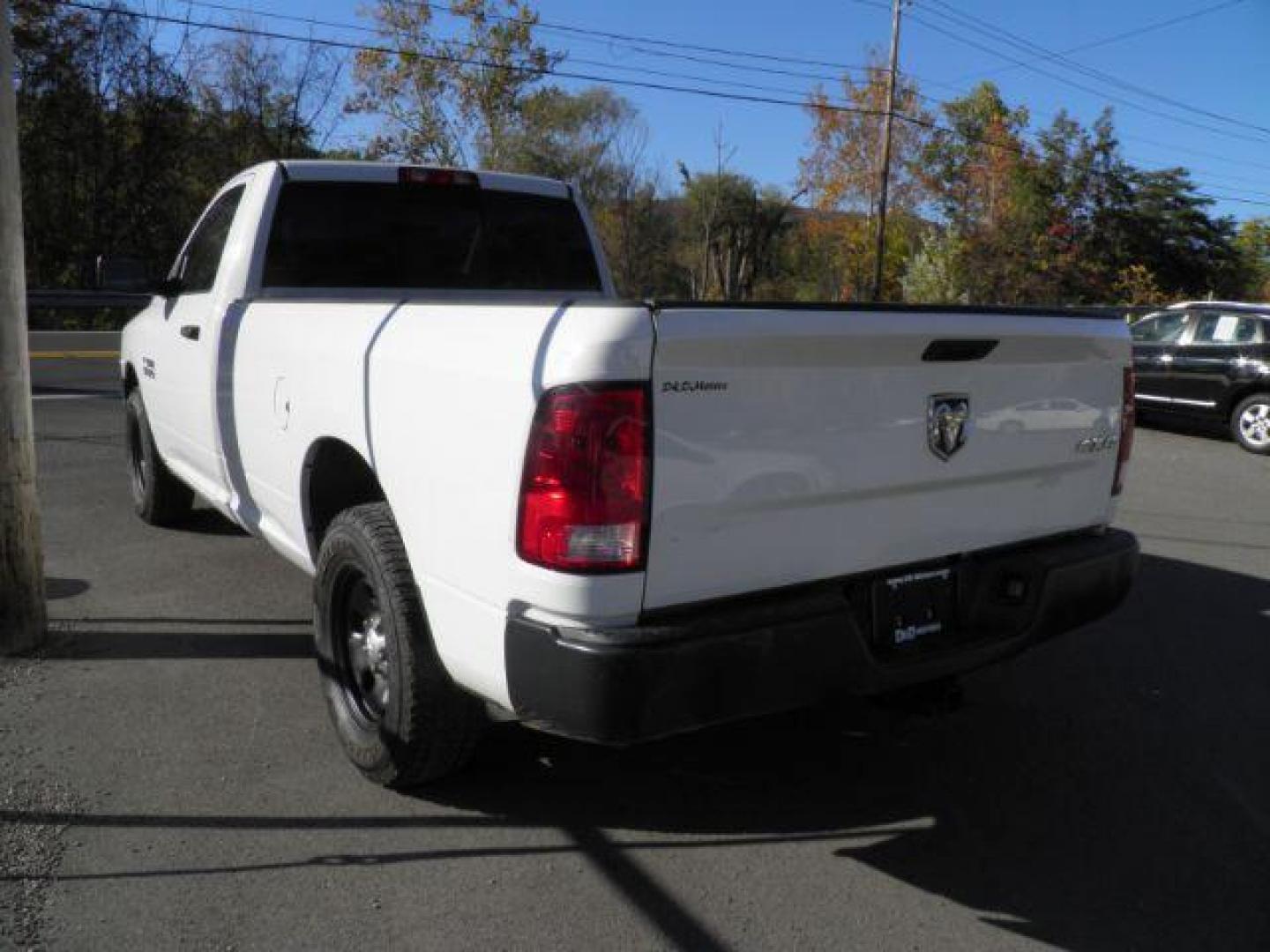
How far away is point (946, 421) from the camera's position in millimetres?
3008

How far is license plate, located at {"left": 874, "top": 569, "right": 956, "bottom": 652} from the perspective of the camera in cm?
297

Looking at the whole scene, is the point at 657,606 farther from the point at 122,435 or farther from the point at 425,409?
the point at 122,435

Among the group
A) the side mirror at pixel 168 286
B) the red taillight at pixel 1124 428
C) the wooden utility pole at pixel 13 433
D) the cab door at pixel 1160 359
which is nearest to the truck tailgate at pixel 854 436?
the red taillight at pixel 1124 428

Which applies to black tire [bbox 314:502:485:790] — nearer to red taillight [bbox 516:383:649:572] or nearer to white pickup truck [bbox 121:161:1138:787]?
white pickup truck [bbox 121:161:1138:787]

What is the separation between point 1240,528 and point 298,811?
7.16 meters

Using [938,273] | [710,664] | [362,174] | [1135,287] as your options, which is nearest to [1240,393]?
[362,174]

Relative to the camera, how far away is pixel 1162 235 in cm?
4212

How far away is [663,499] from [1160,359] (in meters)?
12.8

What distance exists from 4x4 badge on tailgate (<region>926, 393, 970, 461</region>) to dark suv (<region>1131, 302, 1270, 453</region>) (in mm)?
10993

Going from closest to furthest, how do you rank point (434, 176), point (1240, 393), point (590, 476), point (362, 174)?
1. point (590, 476)
2. point (362, 174)
3. point (434, 176)
4. point (1240, 393)

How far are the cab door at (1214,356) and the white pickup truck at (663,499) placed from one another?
10.3 m

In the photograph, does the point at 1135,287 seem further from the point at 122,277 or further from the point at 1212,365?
the point at 122,277

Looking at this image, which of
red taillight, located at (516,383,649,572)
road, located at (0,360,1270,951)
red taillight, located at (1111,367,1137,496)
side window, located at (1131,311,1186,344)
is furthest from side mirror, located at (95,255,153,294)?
side window, located at (1131,311,1186,344)

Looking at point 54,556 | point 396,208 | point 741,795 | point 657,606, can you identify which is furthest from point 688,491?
point 54,556
